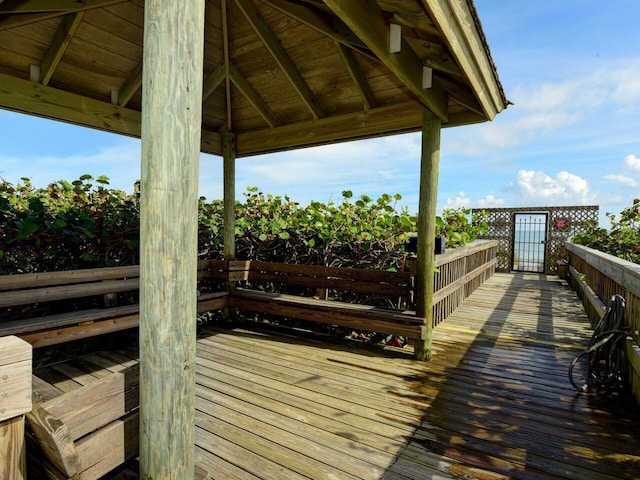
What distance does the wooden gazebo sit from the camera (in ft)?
4.43

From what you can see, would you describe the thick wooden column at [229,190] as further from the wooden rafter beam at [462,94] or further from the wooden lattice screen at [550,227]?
the wooden lattice screen at [550,227]

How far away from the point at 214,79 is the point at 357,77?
77.1 inches

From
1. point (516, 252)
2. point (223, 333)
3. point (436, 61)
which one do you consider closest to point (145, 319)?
point (436, 61)

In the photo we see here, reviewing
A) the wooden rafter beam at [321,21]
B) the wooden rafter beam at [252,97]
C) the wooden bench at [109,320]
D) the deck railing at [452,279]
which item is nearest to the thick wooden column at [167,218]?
the wooden bench at [109,320]

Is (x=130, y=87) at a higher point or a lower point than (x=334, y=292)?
higher

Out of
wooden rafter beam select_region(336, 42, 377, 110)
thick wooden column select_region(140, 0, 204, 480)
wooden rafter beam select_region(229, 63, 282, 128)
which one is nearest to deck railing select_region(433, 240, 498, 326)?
wooden rafter beam select_region(336, 42, 377, 110)

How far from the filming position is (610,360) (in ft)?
10.6

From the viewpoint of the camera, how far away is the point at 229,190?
5.08 m

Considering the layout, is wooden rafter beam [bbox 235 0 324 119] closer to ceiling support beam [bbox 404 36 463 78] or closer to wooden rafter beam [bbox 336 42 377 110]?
wooden rafter beam [bbox 336 42 377 110]

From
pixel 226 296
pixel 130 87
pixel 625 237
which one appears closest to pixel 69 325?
pixel 226 296

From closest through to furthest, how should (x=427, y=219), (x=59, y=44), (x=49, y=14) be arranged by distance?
(x=49, y=14) < (x=59, y=44) < (x=427, y=219)

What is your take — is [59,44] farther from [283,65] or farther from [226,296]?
[226,296]

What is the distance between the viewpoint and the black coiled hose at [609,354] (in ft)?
9.83

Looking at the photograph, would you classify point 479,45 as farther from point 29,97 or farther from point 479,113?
point 29,97
